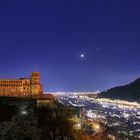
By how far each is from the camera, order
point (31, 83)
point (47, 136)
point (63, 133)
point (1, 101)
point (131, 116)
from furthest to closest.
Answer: point (131, 116) < point (31, 83) < point (1, 101) < point (63, 133) < point (47, 136)

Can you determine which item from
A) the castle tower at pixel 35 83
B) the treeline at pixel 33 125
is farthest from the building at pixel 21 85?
the treeline at pixel 33 125

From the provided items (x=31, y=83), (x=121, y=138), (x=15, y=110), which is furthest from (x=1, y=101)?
(x=31, y=83)

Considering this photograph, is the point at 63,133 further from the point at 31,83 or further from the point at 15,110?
the point at 31,83

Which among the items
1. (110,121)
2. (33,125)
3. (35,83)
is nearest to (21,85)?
(35,83)

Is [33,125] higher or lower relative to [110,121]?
higher

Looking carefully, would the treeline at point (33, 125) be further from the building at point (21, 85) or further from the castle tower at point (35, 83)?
the building at point (21, 85)

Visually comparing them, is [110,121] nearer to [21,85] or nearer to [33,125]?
[21,85]

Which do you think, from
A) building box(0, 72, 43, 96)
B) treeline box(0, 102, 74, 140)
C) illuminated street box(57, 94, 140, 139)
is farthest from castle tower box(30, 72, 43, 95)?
treeline box(0, 102, 74, 140)

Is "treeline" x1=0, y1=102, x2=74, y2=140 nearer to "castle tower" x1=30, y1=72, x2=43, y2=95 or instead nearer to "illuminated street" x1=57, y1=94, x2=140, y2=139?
"illuminated street" x1=57, y1=94, x2=140, y2=139
